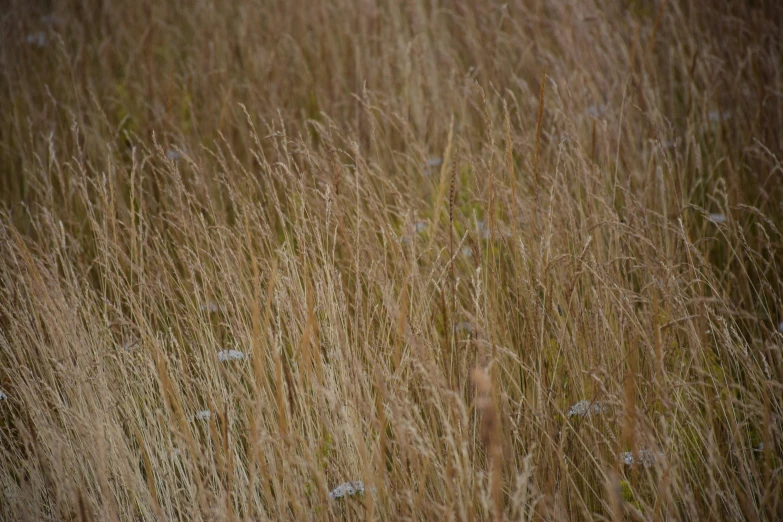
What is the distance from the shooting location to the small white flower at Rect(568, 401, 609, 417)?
148 centimetres

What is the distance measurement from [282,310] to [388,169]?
53.5 inches

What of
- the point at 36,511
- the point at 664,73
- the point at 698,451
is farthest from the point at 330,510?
the point at 664,73

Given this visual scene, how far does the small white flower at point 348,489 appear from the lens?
1393 mm

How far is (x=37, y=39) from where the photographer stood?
13.2 feet

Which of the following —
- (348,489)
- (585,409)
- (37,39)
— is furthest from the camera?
(37,39)

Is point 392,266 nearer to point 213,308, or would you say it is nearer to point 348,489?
point 213,308

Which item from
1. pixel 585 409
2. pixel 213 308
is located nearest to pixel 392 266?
pixel 213 308

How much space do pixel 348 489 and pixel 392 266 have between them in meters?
0.95

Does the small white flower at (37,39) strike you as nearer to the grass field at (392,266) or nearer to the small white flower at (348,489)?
the grass field at (392,266)

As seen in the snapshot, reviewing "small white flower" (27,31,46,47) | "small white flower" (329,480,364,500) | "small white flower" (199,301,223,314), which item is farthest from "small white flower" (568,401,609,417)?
"small white flower" (27,31,46,47)

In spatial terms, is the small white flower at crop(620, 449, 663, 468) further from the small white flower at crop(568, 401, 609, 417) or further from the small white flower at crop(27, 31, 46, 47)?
the small white flower at crop(27, 31, 46, 47)

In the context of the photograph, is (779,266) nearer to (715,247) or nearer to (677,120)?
(715,247)

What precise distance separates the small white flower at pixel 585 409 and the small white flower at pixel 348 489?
52 cm

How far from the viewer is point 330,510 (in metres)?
1.40
